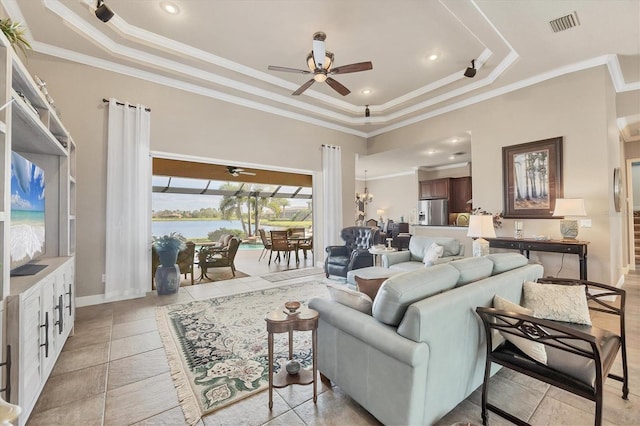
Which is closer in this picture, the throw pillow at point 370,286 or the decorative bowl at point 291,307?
the decorative bowl at point 291,307

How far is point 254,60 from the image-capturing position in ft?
13.4

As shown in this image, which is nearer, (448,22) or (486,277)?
(486,277)

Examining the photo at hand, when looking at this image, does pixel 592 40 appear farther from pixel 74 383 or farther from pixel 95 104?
pixel 95 104

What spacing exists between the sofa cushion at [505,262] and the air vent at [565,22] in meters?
2.67

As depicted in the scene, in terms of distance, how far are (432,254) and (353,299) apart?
2.68 m

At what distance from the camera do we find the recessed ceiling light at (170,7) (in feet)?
9.75

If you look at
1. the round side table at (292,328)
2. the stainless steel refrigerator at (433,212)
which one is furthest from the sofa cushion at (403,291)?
the stainless steel refrigerator at (433,212)

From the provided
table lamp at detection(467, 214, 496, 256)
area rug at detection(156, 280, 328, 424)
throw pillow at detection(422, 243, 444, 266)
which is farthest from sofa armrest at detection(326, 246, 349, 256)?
table lamp at detection(467, 214, 496, 256)

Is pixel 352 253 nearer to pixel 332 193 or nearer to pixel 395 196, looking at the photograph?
pixel 332 193

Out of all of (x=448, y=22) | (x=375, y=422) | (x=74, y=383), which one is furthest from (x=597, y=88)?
(x=74, y=383)

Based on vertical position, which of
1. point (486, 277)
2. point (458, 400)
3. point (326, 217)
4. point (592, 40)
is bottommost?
point (458, 400)

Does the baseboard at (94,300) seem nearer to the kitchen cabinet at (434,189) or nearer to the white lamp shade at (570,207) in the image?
the white lamp shade at (570,207)

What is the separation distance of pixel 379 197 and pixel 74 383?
34.8 feet

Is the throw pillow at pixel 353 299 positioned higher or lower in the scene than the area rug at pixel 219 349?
higher
